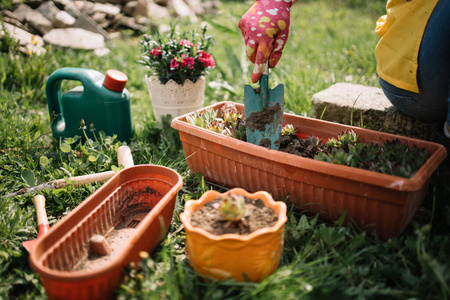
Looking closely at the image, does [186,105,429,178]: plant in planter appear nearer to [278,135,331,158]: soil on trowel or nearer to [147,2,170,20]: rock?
[278,135,331,158]: soil on trowel

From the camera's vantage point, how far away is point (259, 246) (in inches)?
44.2

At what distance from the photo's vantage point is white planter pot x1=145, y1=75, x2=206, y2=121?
7.38 ft

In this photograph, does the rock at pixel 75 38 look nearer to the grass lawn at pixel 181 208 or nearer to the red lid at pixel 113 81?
the grass lawn at pixel 181 208

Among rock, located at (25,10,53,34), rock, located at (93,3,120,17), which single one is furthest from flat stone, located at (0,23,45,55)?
rock, located at (93,3,120,17)

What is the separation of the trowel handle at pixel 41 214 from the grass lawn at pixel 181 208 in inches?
2.8

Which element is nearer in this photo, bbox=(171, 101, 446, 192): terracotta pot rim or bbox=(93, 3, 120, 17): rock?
bbox=(171, 101, 446, 192): terracotta pot rim

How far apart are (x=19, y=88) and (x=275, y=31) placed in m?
2.10

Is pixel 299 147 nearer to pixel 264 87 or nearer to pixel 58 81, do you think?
pixel 264 87

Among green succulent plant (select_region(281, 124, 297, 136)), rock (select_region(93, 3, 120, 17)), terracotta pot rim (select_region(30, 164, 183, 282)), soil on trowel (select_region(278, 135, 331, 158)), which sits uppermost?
rock (select_region(93, 3, 120, 17))

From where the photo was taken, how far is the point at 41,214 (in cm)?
145

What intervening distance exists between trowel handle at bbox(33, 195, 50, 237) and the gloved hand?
1016 millimetres

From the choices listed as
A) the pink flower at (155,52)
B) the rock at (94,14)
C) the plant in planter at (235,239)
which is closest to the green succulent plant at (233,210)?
the plant in planter at (235,239)

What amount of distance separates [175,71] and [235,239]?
140 centimetres

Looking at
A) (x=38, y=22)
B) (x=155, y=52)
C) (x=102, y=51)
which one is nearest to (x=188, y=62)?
(x=155, y=52)
